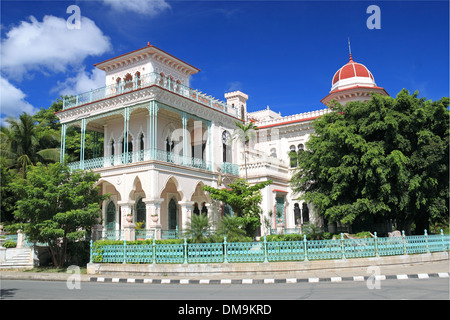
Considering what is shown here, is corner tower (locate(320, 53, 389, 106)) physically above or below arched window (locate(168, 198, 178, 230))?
above

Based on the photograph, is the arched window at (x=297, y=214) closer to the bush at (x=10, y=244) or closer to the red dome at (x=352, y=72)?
the red dome at (x=352, y=72)

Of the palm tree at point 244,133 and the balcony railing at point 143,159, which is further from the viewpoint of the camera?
the palm tree at point 244,133

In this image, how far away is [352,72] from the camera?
28.7 metres

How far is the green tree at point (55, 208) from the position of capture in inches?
613

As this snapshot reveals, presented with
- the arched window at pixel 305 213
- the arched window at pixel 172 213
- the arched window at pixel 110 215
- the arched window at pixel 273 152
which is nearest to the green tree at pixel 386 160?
the arched window at pixel 305 213

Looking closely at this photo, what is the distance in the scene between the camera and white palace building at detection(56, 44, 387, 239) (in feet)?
65.5

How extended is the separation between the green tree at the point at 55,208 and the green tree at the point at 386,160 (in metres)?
10.3

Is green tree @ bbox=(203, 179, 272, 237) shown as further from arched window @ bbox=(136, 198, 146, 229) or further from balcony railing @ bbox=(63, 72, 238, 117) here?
balcony railing @ bbox=(63, 72, 238, 117)

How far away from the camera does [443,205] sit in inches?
706

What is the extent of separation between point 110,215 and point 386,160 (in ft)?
50.2

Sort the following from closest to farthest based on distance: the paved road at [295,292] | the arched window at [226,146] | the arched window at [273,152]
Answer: the paved road at [295,292] → the arched window at [226,146] → the arched window at [273,152]

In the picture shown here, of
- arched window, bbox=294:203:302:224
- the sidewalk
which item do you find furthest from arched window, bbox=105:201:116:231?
arched window, bbox=294:203:302:224

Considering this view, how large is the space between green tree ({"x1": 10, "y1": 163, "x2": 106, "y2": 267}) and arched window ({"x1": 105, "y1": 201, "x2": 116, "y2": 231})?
5.66 m
